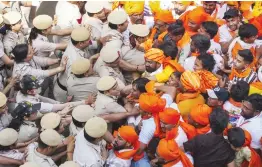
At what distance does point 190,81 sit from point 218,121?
2.30 ft

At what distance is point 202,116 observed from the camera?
436 cm

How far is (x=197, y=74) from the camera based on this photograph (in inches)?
190

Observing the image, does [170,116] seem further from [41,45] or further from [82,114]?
[41,45]

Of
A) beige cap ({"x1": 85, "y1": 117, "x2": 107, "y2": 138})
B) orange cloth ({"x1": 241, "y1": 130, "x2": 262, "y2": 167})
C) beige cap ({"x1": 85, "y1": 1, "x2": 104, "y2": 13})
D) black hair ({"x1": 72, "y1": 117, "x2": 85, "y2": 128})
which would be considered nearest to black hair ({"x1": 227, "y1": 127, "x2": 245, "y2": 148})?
orange cloth ({"x1": 241, "y1": 130, "x2": 262, "y2": 167})

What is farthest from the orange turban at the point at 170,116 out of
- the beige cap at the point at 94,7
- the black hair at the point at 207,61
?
the beige cap at the point at 94,7

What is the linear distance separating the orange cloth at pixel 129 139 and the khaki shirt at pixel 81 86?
45.3 inches

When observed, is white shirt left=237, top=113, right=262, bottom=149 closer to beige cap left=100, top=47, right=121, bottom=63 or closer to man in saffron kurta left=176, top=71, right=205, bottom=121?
man in saffron kurta left=176, top=71, right=205, bottom=121

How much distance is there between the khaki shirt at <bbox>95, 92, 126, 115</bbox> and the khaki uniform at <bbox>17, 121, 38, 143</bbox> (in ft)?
2.35

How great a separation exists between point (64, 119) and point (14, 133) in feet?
2.47

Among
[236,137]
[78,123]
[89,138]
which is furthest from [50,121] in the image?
[236,137]

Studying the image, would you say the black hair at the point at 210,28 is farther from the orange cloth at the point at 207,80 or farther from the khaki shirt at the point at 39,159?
the khaki shirt at the point at 39,159

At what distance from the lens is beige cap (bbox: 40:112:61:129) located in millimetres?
4594

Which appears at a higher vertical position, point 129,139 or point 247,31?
point 247,31

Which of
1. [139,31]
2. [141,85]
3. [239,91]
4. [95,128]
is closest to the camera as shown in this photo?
[95,128]
